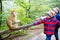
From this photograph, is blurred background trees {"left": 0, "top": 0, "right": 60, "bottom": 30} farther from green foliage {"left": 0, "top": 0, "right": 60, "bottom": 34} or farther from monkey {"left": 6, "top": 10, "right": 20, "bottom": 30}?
monkey {"left": 6, "top": 10, "right": 20, "bottom": 30}

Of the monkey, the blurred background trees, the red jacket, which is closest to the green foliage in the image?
the blurred background trees

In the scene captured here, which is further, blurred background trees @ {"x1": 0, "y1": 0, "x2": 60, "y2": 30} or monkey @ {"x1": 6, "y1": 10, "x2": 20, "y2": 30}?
blurred background trees @ {"x1": 0, "y1": 0, "x2": 60, "y2": 30}

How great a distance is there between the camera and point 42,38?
5.02 metres

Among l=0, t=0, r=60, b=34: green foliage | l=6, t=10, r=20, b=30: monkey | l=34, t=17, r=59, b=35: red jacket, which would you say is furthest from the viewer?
l=0, t=0, r=60, b=34: green foliage

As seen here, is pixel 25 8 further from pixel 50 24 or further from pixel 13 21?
pixel 50 24

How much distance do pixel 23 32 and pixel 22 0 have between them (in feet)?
3.77


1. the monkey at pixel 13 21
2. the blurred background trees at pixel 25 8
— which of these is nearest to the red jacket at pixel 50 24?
the monkey at pixel 13 21

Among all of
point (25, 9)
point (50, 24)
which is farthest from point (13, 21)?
point (25, 9)

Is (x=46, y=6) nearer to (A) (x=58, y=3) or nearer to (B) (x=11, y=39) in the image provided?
(A) (x=58, y=3)

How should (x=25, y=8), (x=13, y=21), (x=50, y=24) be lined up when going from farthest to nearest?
(x=25, y=8) → (x=13, y=21) → (x=50, y=24)

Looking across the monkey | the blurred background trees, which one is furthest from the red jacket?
the blurred background trees

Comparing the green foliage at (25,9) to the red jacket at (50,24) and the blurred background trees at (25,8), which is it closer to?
the blurred background trees at (25,8)

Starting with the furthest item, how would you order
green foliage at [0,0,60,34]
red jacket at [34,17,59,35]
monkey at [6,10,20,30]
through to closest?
green foliage at [0,0,60,34] → monkey at [6,10,20,30] → red jacket at [34,17,59,35]

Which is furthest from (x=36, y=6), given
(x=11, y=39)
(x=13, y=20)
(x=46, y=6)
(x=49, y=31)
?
(x=49, y=31)
